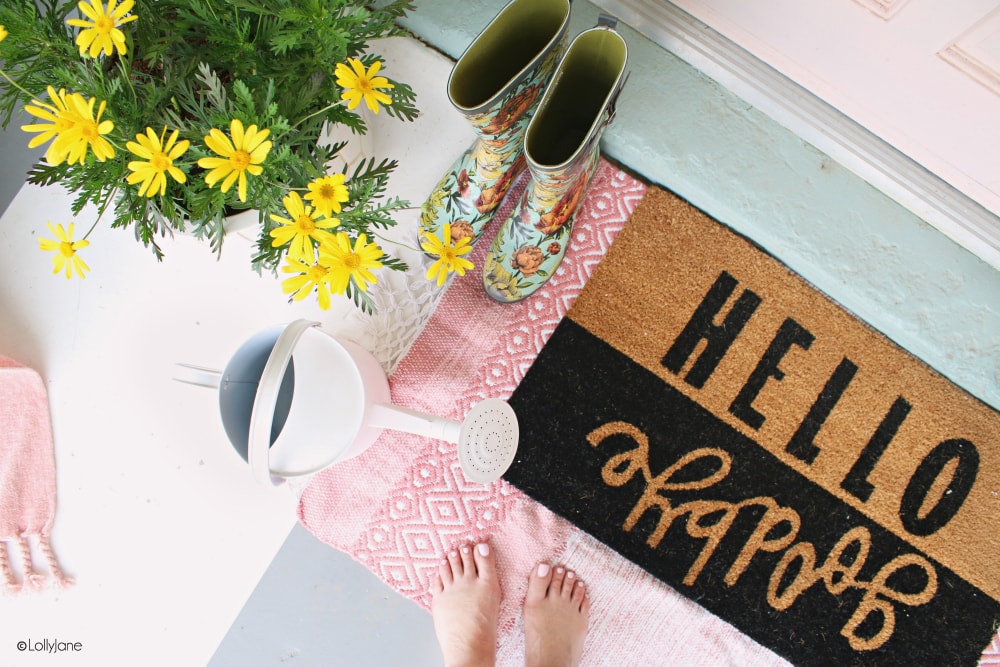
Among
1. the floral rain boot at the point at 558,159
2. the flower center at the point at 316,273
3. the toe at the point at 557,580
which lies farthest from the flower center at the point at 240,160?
the toe at the point at 557,580

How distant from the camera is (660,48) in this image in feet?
3.55

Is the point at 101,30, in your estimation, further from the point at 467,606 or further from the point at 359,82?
the point at 467,606

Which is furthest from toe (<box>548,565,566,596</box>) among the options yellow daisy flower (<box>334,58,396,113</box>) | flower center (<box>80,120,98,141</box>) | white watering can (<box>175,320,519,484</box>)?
flower center (<box>80,120,98,141</box>)

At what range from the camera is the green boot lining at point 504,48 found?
0.85m

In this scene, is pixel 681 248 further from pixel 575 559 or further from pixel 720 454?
pixel 575 559

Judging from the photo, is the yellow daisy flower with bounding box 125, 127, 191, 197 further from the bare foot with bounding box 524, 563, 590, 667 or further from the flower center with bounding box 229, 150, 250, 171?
the bare foot with bounding box 524, 563, 590, 667

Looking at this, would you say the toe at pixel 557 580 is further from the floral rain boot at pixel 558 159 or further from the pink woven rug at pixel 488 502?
the floral rain boot at pixel 558 159

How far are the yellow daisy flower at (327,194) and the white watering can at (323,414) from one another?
0.21 metres

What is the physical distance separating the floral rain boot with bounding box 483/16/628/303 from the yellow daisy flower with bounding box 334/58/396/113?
0.76 feet

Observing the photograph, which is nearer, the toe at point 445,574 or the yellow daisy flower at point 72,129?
the yellow daisy flower at point 72,129

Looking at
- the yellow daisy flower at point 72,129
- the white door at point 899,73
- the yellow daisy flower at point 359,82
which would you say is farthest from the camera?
the white door at point 899,73

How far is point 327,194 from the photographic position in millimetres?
605

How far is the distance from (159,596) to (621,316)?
898mm

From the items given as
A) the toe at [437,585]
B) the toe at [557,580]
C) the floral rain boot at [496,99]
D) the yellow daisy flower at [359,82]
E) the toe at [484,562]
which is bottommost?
the toe at [437,585]
